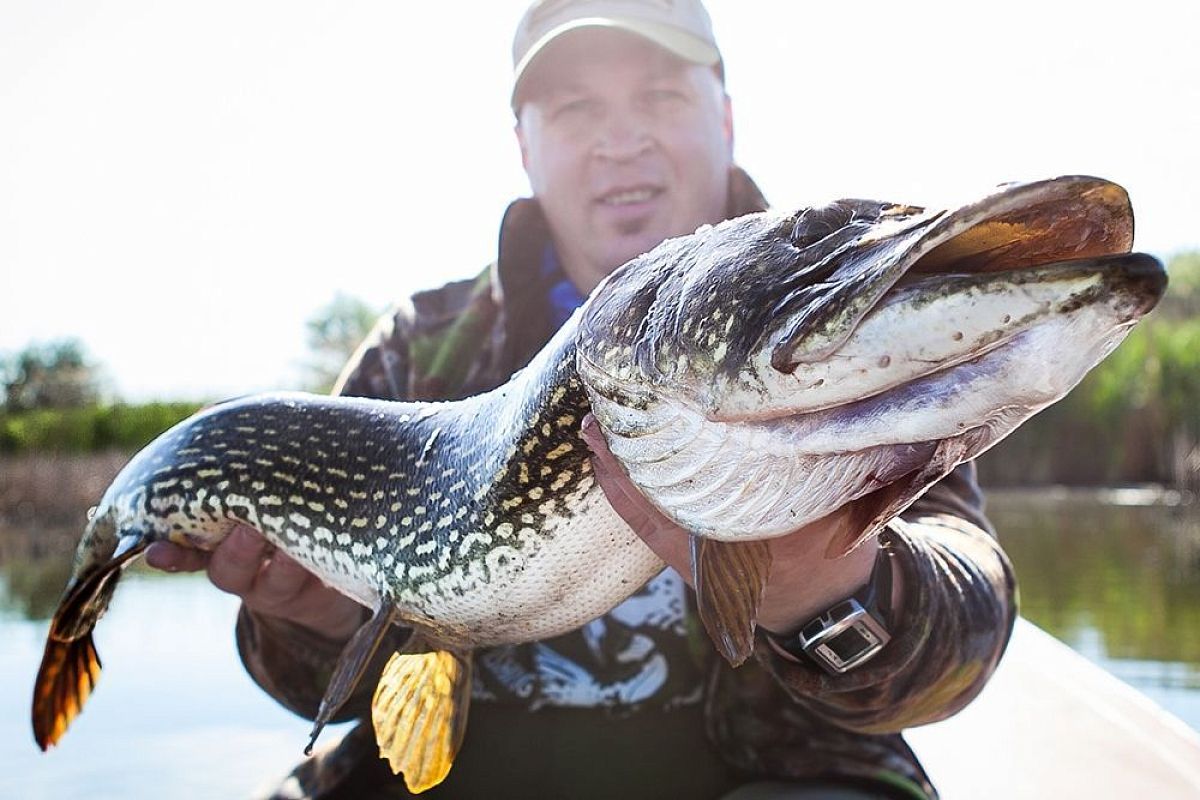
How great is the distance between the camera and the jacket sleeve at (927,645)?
1.83 m

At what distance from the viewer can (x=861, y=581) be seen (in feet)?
5.73

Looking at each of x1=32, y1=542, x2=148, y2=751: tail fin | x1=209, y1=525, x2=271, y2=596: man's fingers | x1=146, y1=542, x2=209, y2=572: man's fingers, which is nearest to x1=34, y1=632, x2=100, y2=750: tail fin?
x1=32, y1=542, x2=148, y2=751: tail fin

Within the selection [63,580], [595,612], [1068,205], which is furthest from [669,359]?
[63,580]

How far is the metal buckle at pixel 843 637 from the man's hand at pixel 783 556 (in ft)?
0.06

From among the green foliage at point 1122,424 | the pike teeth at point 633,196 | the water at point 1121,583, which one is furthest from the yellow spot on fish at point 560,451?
the green foliage at point 1122,424

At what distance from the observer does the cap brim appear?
271 cm

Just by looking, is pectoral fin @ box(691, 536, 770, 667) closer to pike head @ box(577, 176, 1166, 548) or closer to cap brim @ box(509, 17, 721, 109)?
pike head @ box(577, 176, 1166, 548)

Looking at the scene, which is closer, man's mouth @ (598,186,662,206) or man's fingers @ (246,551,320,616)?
man's fingers @ (246,551,320,616)

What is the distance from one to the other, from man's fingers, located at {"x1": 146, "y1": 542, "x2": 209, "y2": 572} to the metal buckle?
4.26 feet

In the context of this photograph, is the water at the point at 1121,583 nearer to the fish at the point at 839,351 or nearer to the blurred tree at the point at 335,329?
the fish at the point at 839,351

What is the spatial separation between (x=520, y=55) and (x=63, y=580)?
8465 mm

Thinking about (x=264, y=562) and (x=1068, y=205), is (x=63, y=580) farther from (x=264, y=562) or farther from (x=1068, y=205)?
(x=1068, y=205)

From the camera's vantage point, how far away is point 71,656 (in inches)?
93.6

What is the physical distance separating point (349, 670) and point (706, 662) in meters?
0.85
